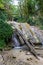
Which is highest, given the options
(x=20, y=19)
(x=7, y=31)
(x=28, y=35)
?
(x=7, y=31)

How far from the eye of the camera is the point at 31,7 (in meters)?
32.8

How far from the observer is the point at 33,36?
2188 centimetres

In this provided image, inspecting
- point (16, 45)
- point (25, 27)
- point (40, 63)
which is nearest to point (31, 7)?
point (25, 27)

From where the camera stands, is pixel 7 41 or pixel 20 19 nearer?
pixel 7 41

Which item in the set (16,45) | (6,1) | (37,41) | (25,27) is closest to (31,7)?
(6,1)

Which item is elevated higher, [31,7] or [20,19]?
[31,7]

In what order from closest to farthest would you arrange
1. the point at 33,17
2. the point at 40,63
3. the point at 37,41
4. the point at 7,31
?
the point at 40,63, the point at 7,31, the point at 37,41, the point at 33,17

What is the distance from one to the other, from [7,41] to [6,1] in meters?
14.5

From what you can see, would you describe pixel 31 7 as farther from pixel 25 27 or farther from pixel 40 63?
pixel 40 63

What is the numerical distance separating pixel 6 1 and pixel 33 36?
1151 cm

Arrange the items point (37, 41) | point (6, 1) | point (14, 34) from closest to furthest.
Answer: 1. point (14, 34)
2. point (37, 41)
3. point (6, 1)

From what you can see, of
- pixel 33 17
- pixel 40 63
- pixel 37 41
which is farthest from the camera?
pixel 33 17

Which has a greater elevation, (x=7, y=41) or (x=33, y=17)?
(x=7, y=41)

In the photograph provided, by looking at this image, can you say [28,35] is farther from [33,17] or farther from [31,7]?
[33,17]
